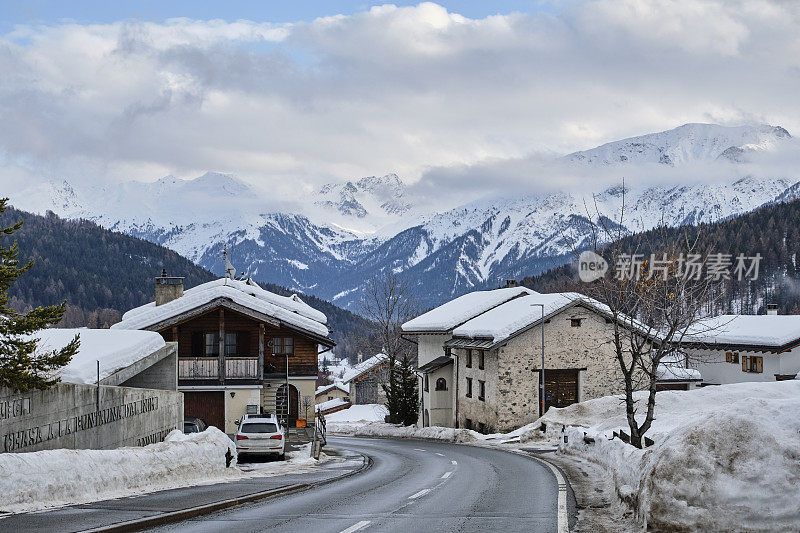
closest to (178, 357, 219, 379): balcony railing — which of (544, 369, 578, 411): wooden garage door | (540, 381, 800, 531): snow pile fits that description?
(544, 369, 578, 411): wooden garage door

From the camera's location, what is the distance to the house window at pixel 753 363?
6075 centimetres

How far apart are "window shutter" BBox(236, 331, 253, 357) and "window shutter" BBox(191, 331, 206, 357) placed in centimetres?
177

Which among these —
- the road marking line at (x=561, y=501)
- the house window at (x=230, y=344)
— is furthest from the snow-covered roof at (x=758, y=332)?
the road marking line at (x=561, y=501)

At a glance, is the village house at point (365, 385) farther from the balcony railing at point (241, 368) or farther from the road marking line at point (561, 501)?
the road marking line at point (561, 501)

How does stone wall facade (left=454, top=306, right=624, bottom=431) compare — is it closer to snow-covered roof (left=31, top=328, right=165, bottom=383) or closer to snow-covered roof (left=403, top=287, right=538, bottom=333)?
snow-covered roof (left=403, top=287, right=538, bottom=333)

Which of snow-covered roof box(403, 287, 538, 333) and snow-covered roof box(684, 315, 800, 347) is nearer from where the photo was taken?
snow-covered roof box(684, 315, 800, 347)

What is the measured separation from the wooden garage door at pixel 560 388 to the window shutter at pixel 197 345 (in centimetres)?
1922

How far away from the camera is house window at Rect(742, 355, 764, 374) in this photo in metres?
60.8

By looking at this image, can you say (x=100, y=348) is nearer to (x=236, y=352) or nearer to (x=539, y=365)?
(x=236, y=352)

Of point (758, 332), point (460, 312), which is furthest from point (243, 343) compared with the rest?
point (758, 332)

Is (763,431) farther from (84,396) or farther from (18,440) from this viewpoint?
(84,396)

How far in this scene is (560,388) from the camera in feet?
166

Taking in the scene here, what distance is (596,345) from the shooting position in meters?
50.9

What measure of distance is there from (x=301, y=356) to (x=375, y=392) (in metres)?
75.5
